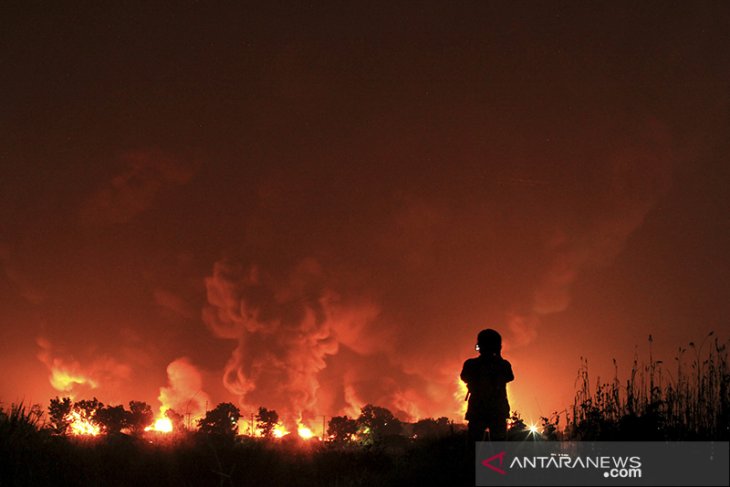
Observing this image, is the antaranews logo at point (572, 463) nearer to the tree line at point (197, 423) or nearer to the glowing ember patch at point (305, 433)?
the tree line at point (197, 423)

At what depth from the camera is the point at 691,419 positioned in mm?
10469

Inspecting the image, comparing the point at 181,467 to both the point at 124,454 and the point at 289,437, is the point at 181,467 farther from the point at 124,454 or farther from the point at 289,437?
the point at 289,437

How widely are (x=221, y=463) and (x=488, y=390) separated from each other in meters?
5.18

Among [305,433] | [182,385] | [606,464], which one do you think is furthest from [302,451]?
[182,385]

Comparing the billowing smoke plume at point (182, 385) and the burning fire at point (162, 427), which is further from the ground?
the billowing smoke plume at point (182, 385)

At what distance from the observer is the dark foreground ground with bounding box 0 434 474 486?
10703 mm

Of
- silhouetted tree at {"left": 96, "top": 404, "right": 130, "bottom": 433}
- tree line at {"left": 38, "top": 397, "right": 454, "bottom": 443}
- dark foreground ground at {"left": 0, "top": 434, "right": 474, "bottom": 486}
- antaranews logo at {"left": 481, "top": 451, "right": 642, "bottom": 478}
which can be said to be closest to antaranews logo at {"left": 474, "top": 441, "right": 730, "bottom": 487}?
antaranews logo at {"left": 481, "top": 451, "right": 642, "bottom": 478}

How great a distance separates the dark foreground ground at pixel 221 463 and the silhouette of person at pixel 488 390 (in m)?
0.64

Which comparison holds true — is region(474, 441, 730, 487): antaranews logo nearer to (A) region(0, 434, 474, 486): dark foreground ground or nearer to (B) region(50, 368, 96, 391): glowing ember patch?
(A) region(0, 434, 474, 486): dark foreground ground

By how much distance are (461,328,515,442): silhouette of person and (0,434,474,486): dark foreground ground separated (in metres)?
0.64

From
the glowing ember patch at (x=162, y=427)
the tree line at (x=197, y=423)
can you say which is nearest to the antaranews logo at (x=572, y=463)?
the tree line at (x=197, y=423)

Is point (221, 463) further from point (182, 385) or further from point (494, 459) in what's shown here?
point (182, 385)

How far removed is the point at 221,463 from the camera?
12.7 m

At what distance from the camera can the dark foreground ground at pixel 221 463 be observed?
10703 mm
